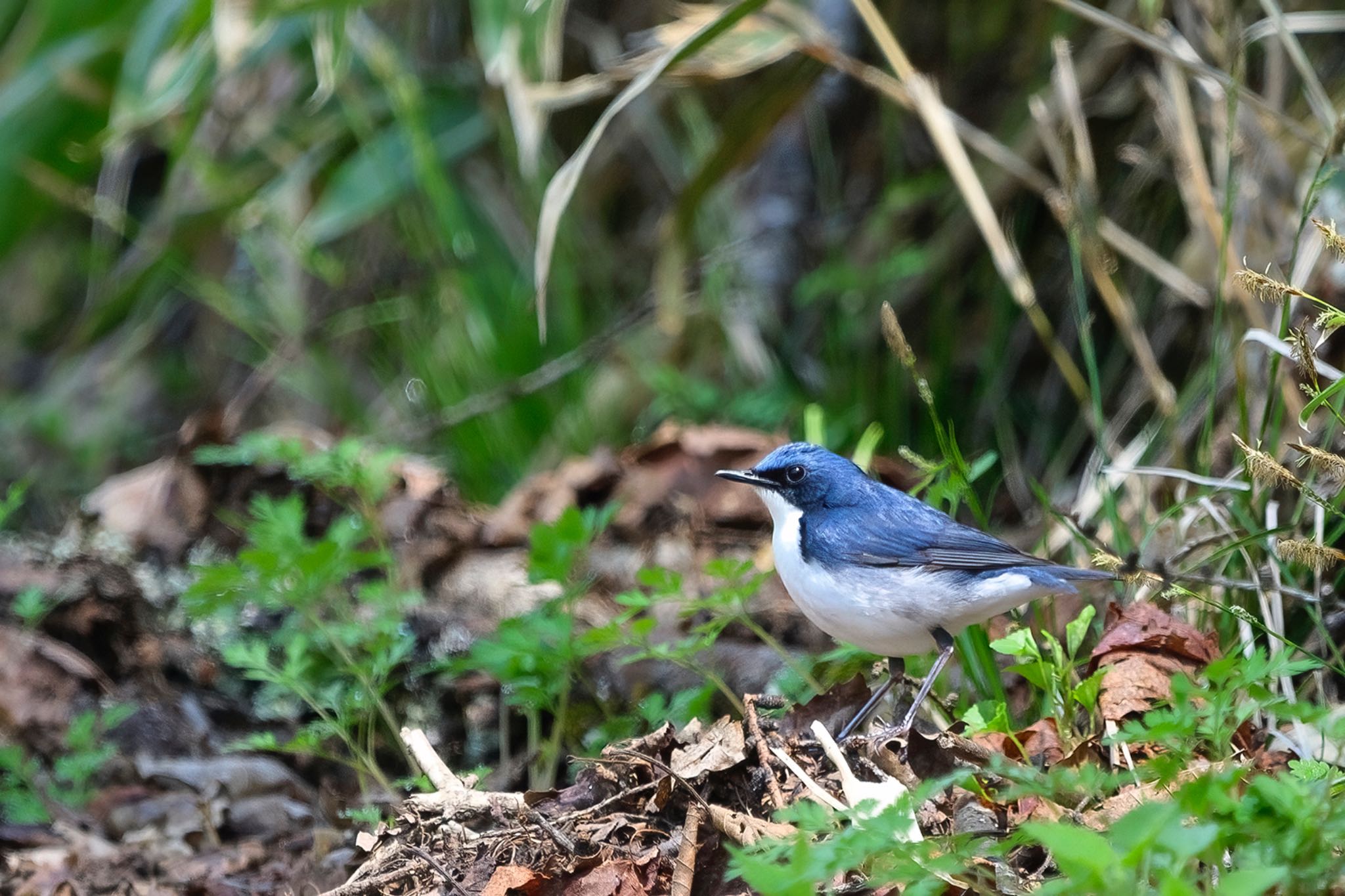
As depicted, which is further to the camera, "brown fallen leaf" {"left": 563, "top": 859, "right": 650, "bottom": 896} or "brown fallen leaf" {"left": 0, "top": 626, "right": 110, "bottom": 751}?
"brown fallen leaf" {"left": 0, "top": 626, "right": 110, "bottom": 751}

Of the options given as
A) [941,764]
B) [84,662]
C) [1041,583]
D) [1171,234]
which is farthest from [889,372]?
[84,662]

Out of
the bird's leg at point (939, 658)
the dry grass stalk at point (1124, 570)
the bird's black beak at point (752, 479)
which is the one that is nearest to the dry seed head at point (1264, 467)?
the dry grass stalk at point (1124, 570)

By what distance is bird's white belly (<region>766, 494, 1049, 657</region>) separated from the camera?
278 centimetres

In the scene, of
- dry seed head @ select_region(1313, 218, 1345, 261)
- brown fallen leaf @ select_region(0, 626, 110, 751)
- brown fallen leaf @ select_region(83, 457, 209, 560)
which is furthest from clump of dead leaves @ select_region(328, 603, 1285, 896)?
brown fallen leaf @ select_region(83, 457, 209, 560)

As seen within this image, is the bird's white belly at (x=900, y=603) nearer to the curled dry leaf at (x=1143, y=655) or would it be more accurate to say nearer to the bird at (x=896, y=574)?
the bird at (x=896, y=574)

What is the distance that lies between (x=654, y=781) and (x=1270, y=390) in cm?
156

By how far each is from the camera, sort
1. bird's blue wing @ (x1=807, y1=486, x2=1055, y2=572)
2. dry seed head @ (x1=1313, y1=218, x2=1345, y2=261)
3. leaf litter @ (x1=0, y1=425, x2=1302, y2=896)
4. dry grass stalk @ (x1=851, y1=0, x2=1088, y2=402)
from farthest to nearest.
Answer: dry grass stalk @ (x1=851, y1=0, x2=1088, y2=402)
bird's blue wing @ (x1=807, y1=486, x2=1055, y2=572)
leaf litter @ (x1=0, y1=425, x2=1302, y2=896)
dry seed head @ (x1=1313, y1=218, x2=1345, y2=261)

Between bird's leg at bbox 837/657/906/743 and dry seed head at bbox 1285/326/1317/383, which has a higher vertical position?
dry seed head at bbox 1285/326/1317/383

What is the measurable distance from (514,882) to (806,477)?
1.35 meters

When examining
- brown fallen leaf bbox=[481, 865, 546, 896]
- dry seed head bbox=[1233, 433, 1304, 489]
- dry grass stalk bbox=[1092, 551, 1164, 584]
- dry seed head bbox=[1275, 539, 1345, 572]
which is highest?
dry seed head bbox=[1233, 433, 1304, 489]

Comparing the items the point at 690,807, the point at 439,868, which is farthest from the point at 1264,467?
the point at 439,868

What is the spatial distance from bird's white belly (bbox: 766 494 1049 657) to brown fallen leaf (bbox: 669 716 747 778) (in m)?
0.40

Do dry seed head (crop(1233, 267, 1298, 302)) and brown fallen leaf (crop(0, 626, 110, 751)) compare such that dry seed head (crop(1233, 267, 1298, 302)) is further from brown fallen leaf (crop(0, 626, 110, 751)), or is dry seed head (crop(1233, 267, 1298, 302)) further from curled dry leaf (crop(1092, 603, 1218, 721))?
brown fallen leaf (crop(0, 626, 110, 751))

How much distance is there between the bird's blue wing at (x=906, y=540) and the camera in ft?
9.35
